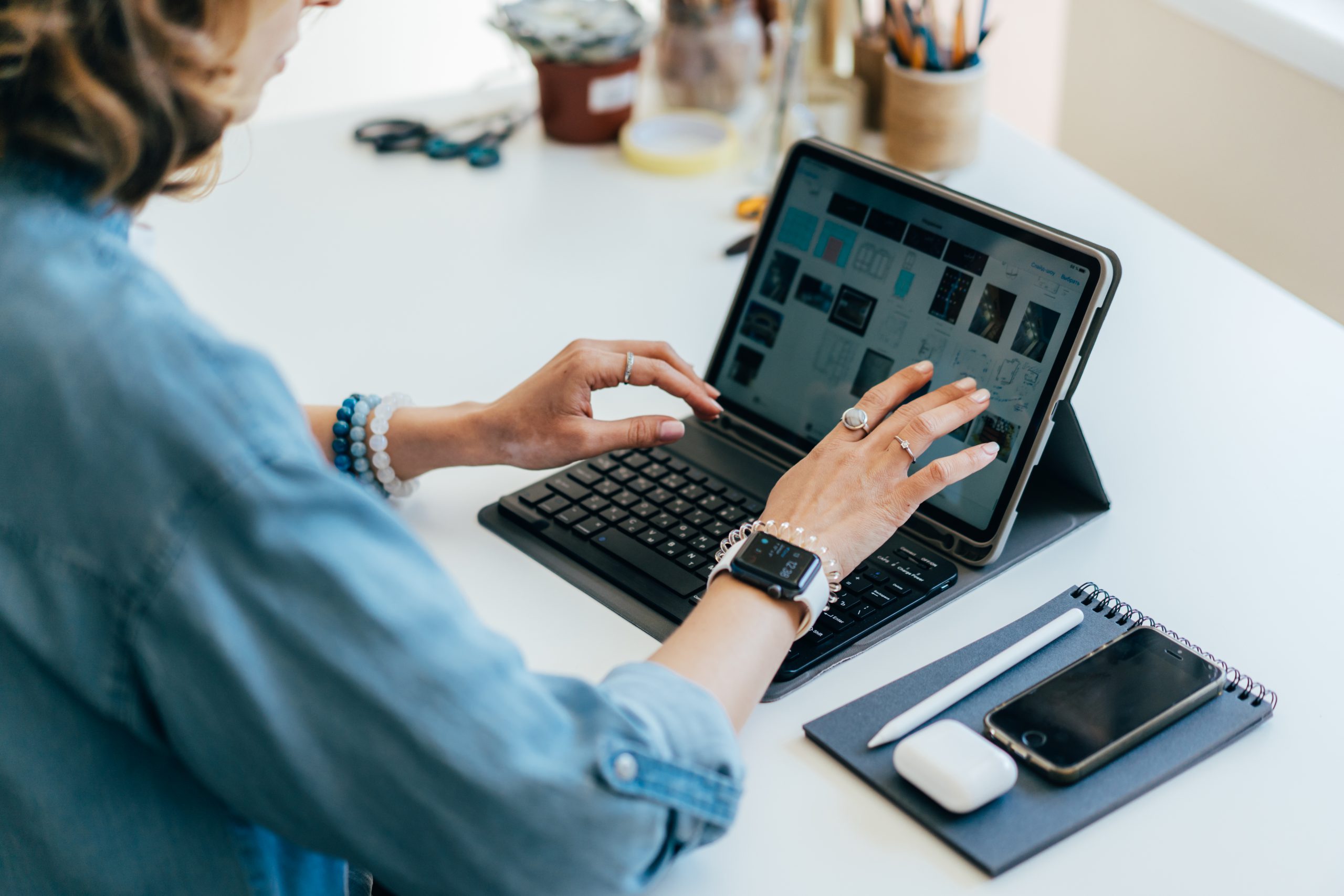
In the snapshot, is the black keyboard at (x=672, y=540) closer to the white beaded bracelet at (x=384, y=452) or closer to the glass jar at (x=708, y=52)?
the white beaded bracelet at (x=384, y=452)


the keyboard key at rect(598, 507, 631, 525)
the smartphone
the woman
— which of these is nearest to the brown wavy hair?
the woman

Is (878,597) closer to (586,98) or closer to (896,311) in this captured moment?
(896,311)

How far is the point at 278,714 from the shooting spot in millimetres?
514

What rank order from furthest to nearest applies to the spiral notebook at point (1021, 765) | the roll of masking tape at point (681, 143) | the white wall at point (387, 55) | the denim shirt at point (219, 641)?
the white wall at point (387, 55)
the roll of masking tape at point (681, 143)
the spiral notebook at point (1021, 765)
the denim shirt at point (219, 641)

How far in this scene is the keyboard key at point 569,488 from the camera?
965 mm

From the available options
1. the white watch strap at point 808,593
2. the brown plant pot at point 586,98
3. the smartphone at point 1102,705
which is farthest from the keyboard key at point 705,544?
the brown plant pot at point 586,98

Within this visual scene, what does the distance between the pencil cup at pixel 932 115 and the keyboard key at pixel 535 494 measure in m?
0.77

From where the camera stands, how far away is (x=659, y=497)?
3.15ft

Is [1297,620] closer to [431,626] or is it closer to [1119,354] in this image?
[1119,354]

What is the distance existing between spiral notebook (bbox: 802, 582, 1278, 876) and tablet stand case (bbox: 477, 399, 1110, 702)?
0.16 feet

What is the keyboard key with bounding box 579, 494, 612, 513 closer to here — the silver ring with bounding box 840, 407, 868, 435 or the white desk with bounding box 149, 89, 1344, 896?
the white desk with bounding box 149, 89, 1344, 896

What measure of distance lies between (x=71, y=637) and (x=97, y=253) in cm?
17

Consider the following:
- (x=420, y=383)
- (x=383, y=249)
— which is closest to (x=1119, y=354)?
(x=420, y=383)

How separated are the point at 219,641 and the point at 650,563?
0.43 m
